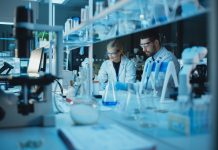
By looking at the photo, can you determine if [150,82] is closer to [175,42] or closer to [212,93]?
[212,93]

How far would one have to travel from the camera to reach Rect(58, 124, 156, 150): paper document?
78 centimetres

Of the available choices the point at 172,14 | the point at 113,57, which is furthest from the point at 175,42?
the point at 172,14

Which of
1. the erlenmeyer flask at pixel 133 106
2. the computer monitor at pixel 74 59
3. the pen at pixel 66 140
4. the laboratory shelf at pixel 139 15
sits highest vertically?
the laboratory shelf at pixel 139 15

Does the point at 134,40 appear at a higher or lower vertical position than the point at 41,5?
lower

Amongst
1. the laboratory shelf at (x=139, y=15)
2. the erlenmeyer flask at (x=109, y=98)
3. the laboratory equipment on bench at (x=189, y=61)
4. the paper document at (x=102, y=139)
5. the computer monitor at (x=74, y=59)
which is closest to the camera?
the paper document at (x=102, y=139)

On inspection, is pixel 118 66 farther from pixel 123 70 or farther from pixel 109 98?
pixel 109 98

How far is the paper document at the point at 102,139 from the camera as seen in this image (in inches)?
30.7

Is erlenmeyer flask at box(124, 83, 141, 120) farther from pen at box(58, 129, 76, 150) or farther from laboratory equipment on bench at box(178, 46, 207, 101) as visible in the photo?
pen at box(58, 129, 76, 150)

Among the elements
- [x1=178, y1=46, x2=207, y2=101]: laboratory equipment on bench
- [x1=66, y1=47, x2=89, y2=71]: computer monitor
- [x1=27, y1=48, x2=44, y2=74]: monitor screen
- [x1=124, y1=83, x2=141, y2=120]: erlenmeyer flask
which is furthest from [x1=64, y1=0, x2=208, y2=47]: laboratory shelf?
[x1=66, y1=47, x2=89, y2=71]: computer monitor

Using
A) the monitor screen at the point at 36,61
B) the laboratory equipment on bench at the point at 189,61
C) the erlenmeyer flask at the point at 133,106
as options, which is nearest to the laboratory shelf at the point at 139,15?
the laboratory equipment on bench at the point at 189,61

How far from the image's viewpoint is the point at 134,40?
210 inches

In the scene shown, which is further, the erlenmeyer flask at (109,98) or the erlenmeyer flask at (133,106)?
the erlenmeyer flask at (109,98)

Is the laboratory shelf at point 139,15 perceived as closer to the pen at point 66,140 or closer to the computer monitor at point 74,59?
the pen at point 66,140

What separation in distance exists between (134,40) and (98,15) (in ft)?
12.9
